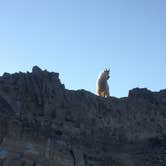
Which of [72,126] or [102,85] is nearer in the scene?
[72,126]

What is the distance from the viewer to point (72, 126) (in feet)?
186

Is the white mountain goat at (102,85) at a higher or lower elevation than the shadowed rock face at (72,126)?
higher

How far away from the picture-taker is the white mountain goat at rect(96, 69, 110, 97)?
6953cm

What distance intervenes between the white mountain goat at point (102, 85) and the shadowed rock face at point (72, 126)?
289 inches

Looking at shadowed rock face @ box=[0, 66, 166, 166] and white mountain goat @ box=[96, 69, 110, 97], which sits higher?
white mountain goat @ box=[96, 69, 110, 97]

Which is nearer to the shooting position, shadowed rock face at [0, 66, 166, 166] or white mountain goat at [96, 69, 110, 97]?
shadowed rock face at [0, 66, 166, 166]

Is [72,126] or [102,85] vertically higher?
[102,85]

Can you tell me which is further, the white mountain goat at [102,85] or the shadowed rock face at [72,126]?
the white mountain goat at [102,85]

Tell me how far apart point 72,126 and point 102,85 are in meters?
15.0

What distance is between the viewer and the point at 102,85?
232 feet

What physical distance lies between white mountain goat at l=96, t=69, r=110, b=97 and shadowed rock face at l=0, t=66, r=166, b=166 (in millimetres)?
7347

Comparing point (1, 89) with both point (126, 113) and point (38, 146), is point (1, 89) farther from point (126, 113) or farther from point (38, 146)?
point (126, 113)

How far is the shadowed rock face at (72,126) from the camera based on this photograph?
52594 mm

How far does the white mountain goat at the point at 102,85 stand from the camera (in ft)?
228
